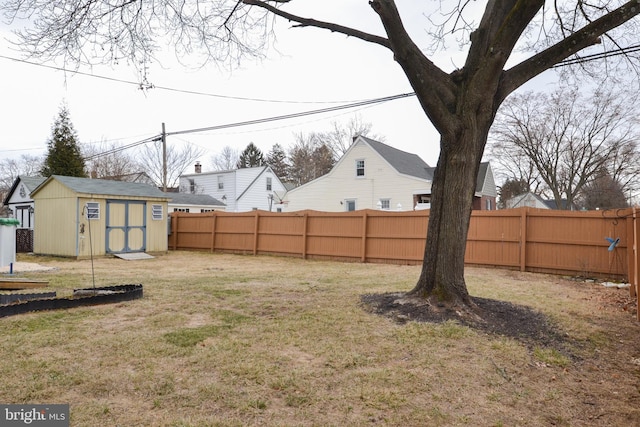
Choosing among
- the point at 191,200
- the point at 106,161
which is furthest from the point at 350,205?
the point at 106,161

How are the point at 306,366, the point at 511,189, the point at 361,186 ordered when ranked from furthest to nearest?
1. the point at 511,189
2. the point at 361,186
3. the point at 306,366

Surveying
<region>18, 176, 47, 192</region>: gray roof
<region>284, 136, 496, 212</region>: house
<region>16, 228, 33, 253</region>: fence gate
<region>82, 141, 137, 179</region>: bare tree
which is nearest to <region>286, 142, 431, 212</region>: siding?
<region>284, 136, 496, 212</region>: house

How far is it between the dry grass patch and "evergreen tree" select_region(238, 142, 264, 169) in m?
45.0

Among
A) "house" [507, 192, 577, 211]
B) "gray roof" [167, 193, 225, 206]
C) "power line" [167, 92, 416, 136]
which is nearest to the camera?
"power line" [167, 92, 416, 136]

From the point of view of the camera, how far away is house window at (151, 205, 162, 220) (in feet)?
48.8

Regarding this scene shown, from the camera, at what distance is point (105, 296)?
5.40 meters

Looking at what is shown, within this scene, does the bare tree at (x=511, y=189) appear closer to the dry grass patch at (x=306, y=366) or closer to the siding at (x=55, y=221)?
the dry grass patch at (x=306, y=366)

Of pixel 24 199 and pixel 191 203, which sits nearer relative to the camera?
pixel 24 199

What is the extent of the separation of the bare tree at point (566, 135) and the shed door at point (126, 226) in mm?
19828

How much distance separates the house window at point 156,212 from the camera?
48.8 ft

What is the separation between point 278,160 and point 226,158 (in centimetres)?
640

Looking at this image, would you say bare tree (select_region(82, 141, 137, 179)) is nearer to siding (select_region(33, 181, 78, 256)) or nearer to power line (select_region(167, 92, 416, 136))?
power line (select_region(167, 92, 416, 136))

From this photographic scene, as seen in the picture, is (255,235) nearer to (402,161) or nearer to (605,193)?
(402,161)

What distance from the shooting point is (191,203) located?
2462 cm
